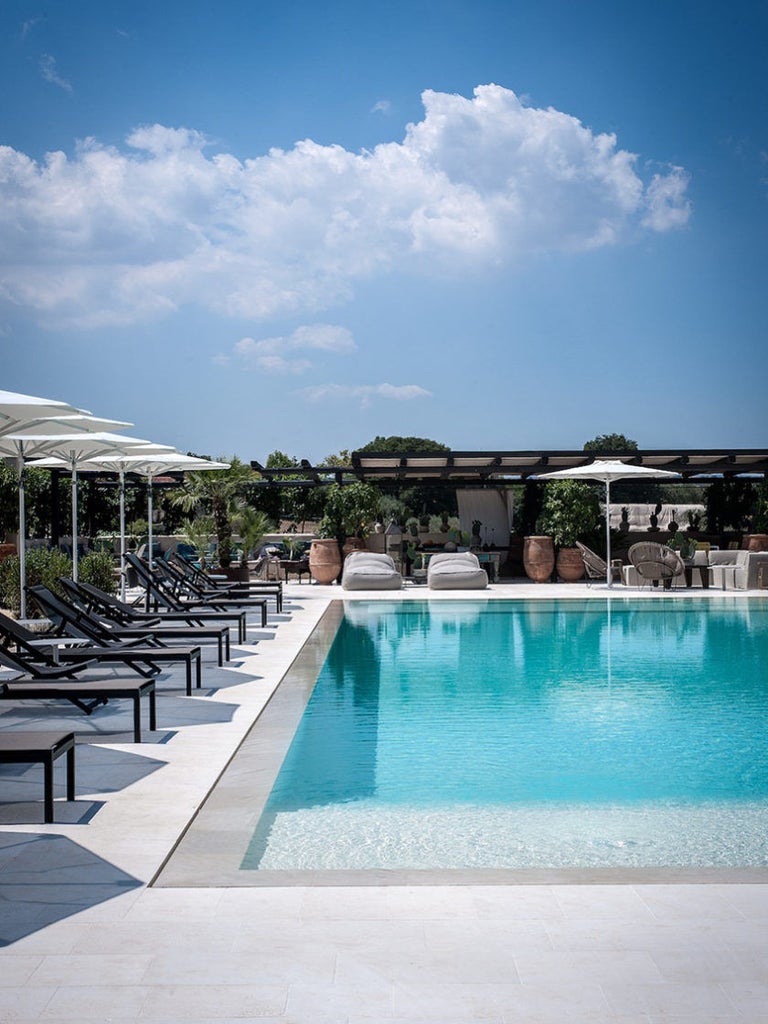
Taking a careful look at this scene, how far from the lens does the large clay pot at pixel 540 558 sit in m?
21.1

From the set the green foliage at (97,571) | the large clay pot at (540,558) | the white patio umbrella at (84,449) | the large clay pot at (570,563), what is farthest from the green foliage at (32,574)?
the large clay pot at (570,563)

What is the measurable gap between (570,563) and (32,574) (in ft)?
39.1

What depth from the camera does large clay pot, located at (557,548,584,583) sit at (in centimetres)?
2119

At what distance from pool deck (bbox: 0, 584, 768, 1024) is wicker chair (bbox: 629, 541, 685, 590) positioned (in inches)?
631

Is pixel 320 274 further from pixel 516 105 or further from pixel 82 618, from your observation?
pixel 82 618

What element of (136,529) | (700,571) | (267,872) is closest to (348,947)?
(267,872)

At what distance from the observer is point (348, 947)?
304 cm

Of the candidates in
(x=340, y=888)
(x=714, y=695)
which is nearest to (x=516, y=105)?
(x=714, y=695)

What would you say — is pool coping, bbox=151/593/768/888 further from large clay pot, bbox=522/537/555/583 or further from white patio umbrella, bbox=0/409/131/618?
large clay pot, bbox=522/537/555/583

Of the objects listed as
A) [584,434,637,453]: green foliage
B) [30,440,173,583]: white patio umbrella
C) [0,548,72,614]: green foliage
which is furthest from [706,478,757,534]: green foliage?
[584,434,637,453]: green foliage

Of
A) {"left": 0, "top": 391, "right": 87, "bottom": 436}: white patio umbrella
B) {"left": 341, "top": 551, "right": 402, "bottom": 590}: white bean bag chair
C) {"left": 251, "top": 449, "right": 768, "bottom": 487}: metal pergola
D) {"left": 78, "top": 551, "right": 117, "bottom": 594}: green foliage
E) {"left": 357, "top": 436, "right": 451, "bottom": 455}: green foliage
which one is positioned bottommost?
{"left": 341, "top": 551, "right": 402, "bottom": 590}: white bean bag chair

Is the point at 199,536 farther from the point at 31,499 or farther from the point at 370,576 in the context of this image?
the point at 31,499

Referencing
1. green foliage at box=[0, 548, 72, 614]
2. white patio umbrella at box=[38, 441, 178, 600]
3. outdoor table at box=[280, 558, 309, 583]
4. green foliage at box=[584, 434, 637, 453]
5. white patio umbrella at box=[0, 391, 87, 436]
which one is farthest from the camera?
green foliage at box=[584, 434, 637, 453]

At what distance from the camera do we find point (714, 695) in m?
8.25
